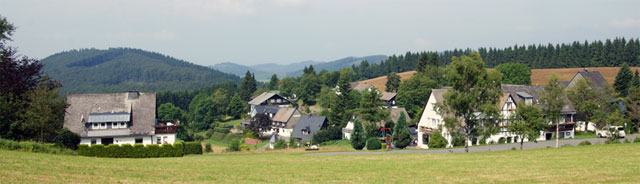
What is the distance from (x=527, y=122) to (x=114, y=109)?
4241 centimetres

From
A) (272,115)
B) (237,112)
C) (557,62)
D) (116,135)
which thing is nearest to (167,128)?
(116,135)

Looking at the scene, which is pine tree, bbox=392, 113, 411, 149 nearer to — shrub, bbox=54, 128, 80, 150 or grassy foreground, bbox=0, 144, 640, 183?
grassy foreground, bbox=0, 144, 640, 183

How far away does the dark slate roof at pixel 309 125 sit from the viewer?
77625 mm

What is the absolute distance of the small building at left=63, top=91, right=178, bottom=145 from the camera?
1929 inches

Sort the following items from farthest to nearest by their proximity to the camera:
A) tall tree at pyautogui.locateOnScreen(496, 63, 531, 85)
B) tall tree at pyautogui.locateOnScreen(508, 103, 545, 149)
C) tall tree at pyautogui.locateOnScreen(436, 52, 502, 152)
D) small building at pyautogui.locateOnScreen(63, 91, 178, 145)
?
1. tall tree at pyautogui.locateOnScreen(496, 63, 531, 85)
2. small building at pyautogui.locateOnScreen(63, 91, 178, 145)
3. tall tree at pyautogui.locateOnScreen(508, 103, 545, 149)
4. tall tree at pyautogui.locateOnScreen(436, 52, 502, 152)

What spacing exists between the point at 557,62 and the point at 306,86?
8705 cm

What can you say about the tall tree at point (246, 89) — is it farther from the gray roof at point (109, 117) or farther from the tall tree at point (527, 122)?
the tall tree at point (527, 122)

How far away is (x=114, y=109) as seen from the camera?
167 feet

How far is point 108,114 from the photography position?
165ft

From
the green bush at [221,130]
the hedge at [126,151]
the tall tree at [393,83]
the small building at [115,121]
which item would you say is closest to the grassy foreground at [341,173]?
the hedge at [126,151]

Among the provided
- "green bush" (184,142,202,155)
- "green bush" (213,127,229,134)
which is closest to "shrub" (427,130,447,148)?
"green bush" (184,142,202,155)

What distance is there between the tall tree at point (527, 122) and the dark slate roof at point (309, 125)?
40.0 m

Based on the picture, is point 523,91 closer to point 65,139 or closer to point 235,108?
point 65,139

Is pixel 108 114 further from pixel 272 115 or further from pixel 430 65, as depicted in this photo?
pixel 430 65
